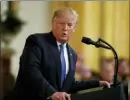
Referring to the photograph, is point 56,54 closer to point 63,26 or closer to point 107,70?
point 63,26

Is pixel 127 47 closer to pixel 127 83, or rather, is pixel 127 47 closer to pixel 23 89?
pixel 127 83

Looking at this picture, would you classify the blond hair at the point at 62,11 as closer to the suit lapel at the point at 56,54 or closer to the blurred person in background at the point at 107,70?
the suit lapel at the point at 56,54

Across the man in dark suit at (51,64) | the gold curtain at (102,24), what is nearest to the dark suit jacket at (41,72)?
the man in dark suit at (51,64)

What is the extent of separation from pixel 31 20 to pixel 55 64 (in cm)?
28

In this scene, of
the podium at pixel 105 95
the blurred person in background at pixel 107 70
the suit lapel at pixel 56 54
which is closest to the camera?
the podium at pixel 105 95

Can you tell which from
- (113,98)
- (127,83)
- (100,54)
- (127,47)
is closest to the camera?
(113,98)

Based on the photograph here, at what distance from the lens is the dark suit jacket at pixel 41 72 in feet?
3.38

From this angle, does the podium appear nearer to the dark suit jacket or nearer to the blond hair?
the dark suit jacket

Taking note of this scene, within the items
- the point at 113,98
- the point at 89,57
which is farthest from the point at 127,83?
the point at 89,57

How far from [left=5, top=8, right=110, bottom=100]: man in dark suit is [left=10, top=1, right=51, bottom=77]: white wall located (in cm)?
6

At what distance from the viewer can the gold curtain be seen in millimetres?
1239

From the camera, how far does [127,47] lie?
1.36 metres

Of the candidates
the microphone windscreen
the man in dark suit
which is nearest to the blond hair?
the man in dark suit

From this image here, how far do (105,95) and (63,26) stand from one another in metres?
0.25
